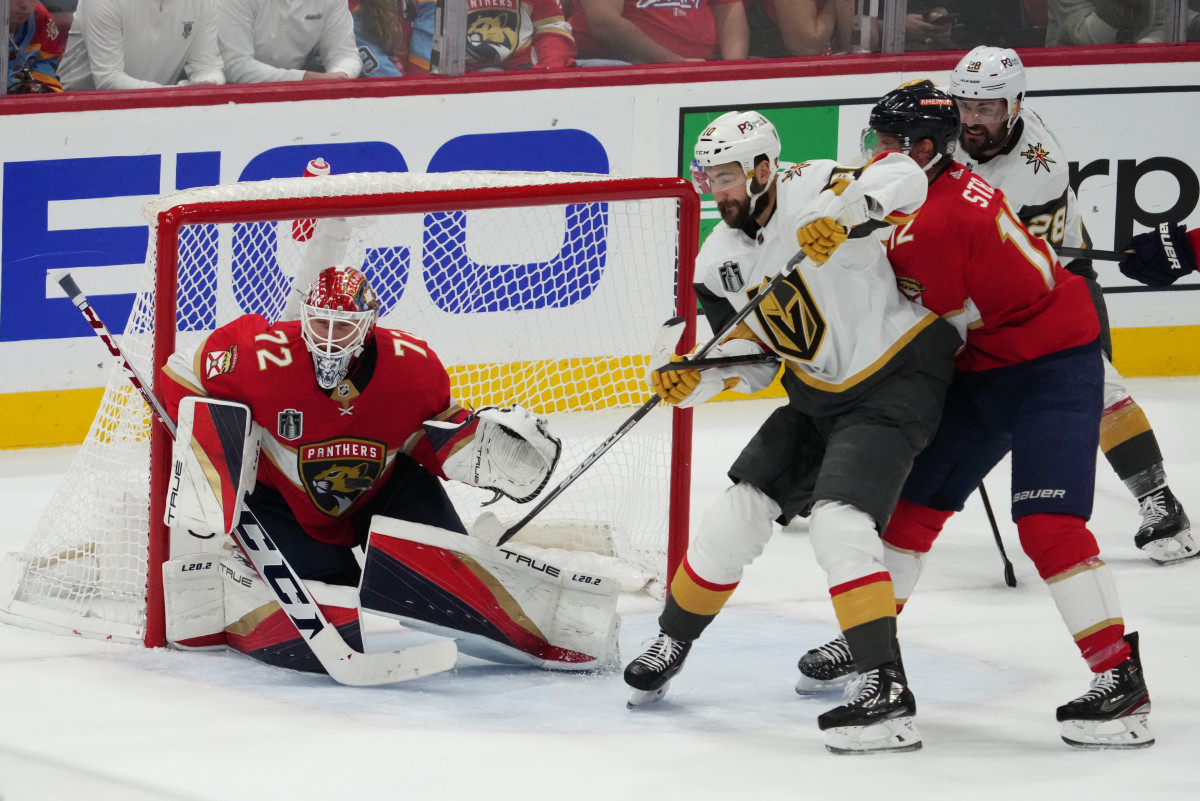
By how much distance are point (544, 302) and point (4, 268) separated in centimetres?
156

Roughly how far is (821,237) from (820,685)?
3.18 ft

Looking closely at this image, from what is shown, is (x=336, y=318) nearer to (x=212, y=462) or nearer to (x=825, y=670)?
(x=212, y=462)

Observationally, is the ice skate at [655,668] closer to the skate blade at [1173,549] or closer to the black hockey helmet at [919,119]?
the black hockey helmet at [919,119]

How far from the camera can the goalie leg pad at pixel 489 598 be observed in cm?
335

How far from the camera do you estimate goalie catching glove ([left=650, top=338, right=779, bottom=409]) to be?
3.15 m

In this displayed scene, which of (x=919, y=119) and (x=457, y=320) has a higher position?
(x=919, y=119)

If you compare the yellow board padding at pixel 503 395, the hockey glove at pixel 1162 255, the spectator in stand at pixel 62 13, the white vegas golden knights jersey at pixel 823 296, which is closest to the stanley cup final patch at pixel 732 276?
the white vegas golden knights jersey at pixel 823 296

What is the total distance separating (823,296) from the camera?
3018mm

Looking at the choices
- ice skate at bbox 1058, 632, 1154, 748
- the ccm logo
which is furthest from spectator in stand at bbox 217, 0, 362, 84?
ice skate at bbox 1058, 632, 1154, 748

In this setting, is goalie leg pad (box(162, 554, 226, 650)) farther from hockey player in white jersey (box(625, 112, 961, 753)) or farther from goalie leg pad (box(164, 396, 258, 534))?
hockey player in white jersey (box(625, 112, 961, 753))

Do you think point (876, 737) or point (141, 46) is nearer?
point (876, 737)

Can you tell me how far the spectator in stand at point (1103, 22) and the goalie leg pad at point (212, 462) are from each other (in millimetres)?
3642

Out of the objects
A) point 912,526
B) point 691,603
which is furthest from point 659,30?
point 691,603

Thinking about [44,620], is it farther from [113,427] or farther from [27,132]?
[27,132]
